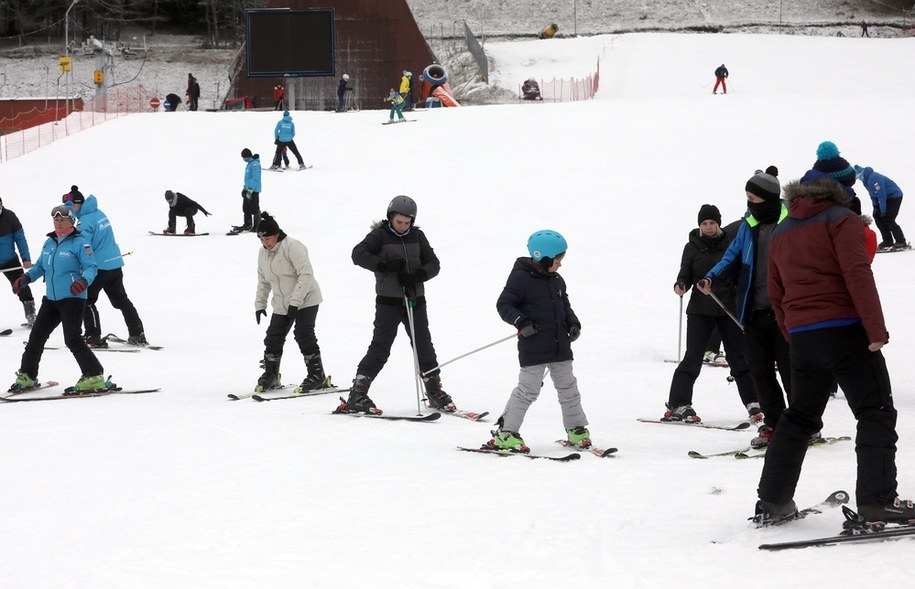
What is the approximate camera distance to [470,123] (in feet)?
90.4

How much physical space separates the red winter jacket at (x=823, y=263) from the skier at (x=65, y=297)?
616 cm

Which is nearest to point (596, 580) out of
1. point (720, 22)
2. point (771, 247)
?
point (771, 247)

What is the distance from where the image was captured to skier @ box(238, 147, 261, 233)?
1912 cm

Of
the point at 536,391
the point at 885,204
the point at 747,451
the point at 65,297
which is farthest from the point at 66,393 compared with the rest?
the point at 885,204

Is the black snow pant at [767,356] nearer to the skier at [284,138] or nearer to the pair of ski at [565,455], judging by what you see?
the pair of ski at [565,455]

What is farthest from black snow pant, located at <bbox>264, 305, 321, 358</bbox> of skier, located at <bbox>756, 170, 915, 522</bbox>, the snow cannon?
the snow cannon

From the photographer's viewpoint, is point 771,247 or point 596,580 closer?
point 596,580

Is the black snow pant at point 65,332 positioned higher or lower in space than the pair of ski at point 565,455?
higher

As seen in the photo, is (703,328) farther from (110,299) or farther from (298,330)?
(110,299)

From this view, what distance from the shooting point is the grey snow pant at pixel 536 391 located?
654 centimetres

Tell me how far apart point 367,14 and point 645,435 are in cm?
3825

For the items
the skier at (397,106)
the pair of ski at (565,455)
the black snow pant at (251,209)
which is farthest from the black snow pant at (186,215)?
the pair of ski at (565,455)

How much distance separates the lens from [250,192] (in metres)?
19.2

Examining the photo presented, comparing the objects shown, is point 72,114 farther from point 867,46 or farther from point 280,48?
point 867,46
